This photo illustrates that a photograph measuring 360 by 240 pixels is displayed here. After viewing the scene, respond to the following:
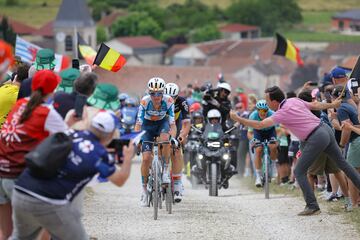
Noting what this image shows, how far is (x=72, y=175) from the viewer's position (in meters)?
10.4

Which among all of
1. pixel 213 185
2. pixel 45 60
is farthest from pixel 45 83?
pixel 213 185

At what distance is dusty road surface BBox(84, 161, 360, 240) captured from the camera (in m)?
14.9

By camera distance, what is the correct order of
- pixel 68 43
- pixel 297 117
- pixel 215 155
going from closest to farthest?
pixel 297 117
pixel 215 155
pixel 68 43

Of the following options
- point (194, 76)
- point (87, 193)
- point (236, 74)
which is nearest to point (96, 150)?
point (87, 193)

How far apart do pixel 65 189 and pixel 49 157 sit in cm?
34

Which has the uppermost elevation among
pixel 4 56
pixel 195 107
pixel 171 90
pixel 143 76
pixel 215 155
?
pixel 4 56

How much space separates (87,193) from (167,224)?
19.1ft

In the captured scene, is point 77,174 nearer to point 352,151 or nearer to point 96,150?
point 96,150

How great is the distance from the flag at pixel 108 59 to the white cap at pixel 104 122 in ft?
26.2

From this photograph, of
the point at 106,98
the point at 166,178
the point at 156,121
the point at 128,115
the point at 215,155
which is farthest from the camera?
the point at 128,115

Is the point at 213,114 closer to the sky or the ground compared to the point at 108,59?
closer to the ground

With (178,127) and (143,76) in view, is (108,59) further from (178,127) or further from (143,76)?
(143,76)

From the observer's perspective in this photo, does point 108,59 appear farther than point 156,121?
Yes

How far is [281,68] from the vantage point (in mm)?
165000
